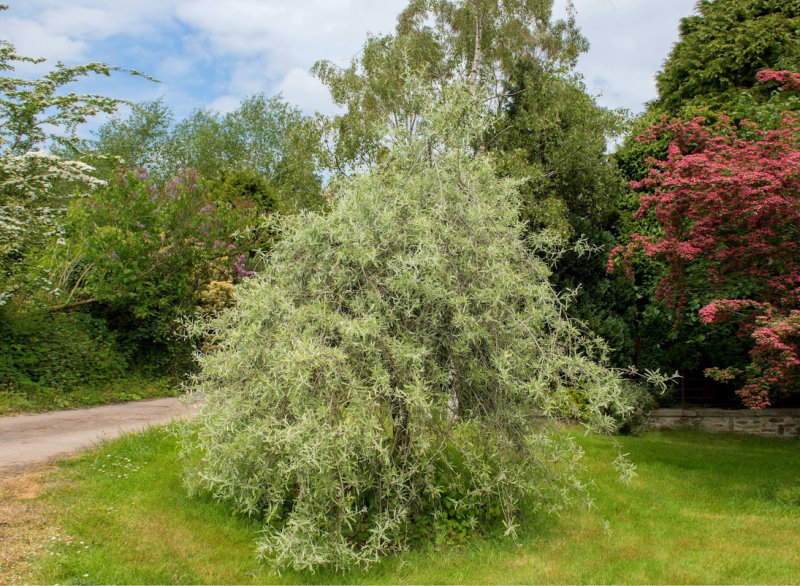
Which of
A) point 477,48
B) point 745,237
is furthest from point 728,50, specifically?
point 745,237

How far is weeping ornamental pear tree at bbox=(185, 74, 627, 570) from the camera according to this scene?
14.6 ft

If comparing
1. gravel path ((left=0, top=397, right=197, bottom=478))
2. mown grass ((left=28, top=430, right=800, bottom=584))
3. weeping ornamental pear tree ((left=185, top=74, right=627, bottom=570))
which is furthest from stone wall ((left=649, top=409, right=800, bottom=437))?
gravel path ((left=0, top=397, right=197, bottom=478))

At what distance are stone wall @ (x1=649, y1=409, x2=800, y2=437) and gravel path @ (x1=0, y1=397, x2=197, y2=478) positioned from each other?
8.45 m

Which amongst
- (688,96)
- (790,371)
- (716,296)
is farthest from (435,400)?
(688,96)

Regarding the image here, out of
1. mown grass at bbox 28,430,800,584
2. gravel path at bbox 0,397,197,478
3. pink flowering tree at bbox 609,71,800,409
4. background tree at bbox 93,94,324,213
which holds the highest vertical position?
background tree at bbox 93,94,324,213

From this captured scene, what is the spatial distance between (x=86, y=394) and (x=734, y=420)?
11.5 m

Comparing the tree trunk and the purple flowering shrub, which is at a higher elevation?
the tree trunk

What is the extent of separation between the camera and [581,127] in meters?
12.4

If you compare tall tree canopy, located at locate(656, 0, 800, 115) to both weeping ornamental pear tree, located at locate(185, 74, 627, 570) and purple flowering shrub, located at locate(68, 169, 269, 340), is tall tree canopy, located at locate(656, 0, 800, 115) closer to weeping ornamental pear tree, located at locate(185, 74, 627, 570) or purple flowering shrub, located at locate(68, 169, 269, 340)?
weeping ornamental pear tree, located at locate(185, 74, 627, 570)

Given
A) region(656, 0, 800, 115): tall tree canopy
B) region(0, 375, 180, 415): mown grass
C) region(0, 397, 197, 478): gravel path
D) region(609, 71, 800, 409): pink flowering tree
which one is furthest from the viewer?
region(656, 0, 800, 115): tall tree canopy

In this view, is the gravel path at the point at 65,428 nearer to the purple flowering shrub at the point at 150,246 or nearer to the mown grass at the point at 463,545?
the mown grass at the point at 463,545

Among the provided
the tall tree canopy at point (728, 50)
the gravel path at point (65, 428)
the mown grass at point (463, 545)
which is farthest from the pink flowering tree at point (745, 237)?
the gravel path at point (65, 428)

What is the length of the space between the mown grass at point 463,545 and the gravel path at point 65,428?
50 centimetres

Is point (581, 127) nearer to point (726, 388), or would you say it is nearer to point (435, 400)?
point (726, 388)
